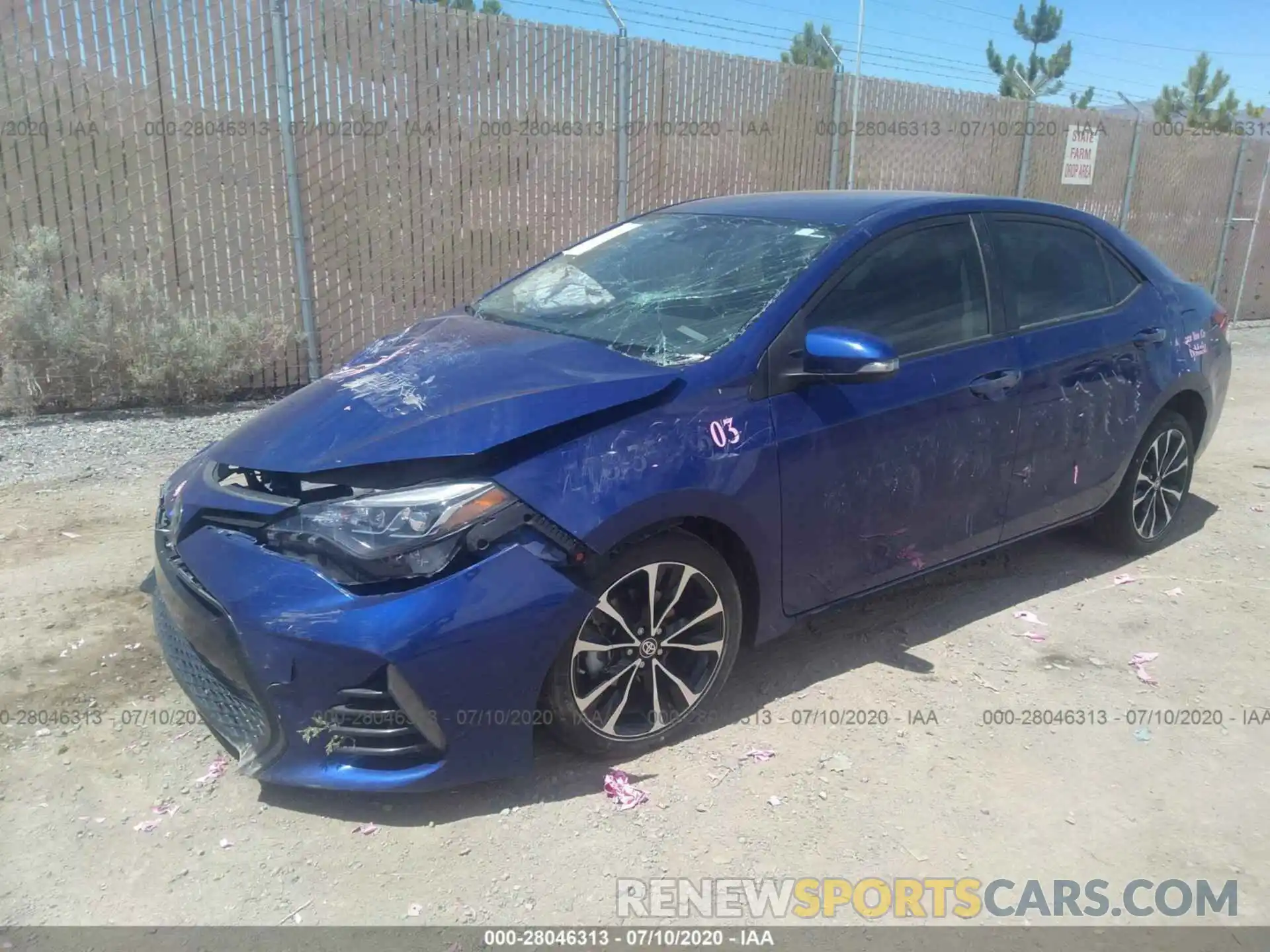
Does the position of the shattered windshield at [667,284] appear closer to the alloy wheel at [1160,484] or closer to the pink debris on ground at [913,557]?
the pink debris on ground at [913,557]

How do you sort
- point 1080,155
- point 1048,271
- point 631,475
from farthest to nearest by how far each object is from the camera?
point 1080,155
point 1048,271
point 631,475

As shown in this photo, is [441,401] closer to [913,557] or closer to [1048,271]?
[913,557]

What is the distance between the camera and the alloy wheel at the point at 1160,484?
4.93m

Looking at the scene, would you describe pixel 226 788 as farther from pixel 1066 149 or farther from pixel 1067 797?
pixel 1066 149

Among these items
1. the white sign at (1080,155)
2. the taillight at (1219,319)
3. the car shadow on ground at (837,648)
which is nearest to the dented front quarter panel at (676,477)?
the car shadow on ground at (837,648)

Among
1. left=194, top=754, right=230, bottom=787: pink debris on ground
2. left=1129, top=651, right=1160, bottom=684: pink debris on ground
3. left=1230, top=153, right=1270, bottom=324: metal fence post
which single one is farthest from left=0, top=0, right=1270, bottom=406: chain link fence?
left=1230, top=153, right=1270, bottom=324: metal fence post

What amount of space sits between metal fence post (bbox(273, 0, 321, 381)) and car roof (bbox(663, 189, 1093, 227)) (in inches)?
165

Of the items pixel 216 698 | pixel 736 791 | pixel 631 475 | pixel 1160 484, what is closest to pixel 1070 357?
pixel 1160 484

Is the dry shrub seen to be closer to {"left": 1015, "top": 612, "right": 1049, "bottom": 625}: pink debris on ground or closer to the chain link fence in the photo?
the chain link fence

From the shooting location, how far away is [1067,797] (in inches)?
124

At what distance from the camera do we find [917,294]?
12.6ft

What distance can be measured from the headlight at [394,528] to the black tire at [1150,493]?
138 inches

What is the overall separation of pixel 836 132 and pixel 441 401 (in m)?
9.42

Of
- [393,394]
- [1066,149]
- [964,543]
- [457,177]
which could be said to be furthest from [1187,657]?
[1066,149]
